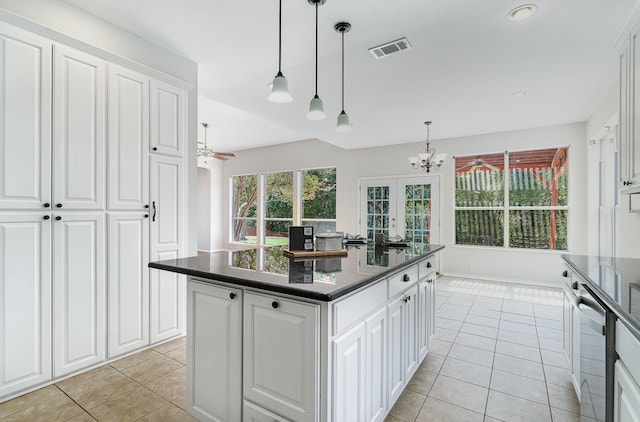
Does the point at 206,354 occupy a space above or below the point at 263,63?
below

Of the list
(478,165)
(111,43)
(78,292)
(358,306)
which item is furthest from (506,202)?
(78,292)

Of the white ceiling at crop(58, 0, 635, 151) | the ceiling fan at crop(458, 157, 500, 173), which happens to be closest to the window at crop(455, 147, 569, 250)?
the ceiling fan at crop(458, 157, 500, 173)

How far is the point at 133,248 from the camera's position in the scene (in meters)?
2.61

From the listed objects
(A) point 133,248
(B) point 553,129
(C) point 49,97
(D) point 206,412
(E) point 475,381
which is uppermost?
(B) point 553,129

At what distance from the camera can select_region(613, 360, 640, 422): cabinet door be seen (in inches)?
36.3

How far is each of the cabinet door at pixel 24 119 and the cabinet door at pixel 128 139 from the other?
40cm

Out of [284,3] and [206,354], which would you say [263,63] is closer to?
[284,3]

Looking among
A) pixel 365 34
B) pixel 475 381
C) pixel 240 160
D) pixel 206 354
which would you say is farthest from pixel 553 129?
pixel 240 160

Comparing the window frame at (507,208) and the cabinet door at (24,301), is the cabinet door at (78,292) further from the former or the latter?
the window frame at (507,208)

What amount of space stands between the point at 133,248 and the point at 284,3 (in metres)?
2.26

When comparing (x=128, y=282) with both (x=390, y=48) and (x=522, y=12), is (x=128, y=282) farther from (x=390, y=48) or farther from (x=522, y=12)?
(x=522, y=12)

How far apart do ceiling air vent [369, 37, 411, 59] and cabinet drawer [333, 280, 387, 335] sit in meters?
2.10

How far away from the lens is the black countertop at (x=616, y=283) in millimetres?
979

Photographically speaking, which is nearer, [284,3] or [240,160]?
[284,3]
